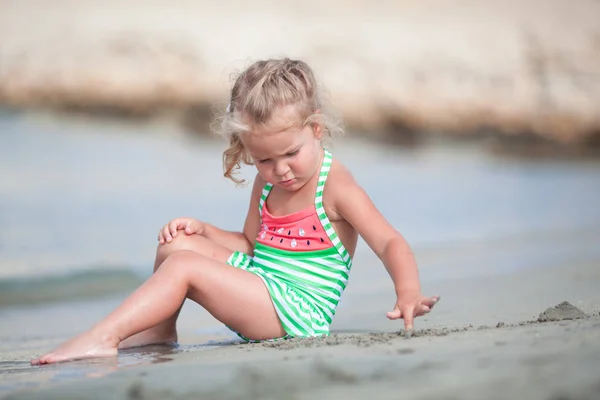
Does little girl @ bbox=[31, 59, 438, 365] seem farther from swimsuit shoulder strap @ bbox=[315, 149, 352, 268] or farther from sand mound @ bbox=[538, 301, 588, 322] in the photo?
sand mound @ bbox=[538, 301, 588, 322]

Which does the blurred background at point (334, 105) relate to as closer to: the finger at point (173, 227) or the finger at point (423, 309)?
the finger at point (173, 227)

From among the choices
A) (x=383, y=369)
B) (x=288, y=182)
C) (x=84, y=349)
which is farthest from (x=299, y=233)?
(x=383, y=369)

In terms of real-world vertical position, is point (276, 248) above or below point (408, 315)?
above

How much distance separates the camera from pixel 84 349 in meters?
2.40

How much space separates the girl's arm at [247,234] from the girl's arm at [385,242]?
366 millimetres

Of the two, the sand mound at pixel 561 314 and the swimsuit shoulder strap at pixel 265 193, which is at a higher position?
the swimsuit shoulder strap at pixel 265 193

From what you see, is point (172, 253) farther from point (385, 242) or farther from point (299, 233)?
point (385, 242)

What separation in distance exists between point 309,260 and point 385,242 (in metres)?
0.31

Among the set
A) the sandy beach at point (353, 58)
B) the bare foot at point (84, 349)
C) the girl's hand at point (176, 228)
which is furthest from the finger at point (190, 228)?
the sandy beach at point (353, 58)

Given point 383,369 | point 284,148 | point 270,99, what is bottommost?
point 383,369

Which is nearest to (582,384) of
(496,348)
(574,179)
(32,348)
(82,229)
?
(496,348)

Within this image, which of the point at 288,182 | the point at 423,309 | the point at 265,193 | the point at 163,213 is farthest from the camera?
the point at 163,213

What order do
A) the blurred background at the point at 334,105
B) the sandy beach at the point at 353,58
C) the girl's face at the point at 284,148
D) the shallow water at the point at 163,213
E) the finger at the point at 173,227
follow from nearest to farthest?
the girl's face at the point at 284,148
the finger at the point at 173,227
the shallow water at the point at 163,213
the blurred background at the point at 334,105
the sandy beach at the point at 353,58

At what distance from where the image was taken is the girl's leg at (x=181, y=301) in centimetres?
243
